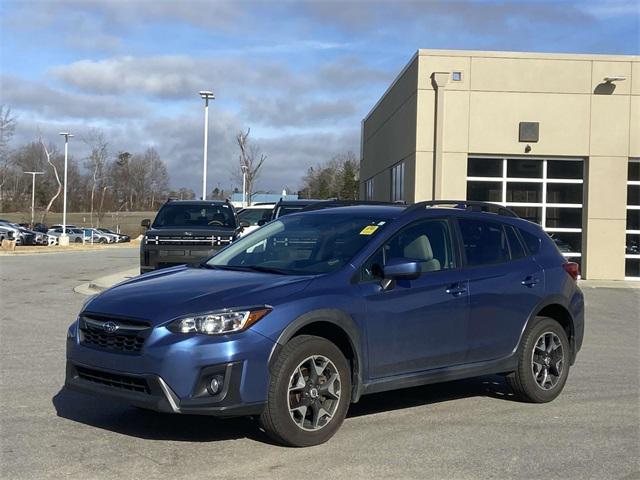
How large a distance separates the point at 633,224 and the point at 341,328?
19749 mm

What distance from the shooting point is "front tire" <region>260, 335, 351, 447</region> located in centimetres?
525

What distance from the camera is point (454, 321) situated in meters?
6.36

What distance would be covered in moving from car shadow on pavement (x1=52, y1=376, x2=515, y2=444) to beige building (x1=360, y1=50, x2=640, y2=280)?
15677 mm

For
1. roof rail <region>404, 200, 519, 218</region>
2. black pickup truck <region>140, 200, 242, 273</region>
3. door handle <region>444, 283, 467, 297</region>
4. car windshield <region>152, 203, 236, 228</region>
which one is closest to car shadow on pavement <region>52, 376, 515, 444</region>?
door handle <region>444, 283, 467, 297</region>

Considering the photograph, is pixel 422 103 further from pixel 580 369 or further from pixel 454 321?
pixel 454 321

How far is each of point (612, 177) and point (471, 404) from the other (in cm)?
1729

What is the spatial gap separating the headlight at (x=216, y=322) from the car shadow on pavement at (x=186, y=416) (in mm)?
1015

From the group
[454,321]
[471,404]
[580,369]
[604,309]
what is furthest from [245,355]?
[604,309]

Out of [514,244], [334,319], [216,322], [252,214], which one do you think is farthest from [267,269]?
[252,214]

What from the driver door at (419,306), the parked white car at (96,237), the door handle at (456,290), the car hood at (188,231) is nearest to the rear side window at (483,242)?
the driver door at (419,306)

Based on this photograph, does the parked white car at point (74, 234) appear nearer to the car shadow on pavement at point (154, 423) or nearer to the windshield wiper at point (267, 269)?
the car shadow on pavement at point (154, 423)

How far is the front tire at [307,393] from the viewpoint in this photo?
5.25 m

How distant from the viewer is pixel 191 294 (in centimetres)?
537

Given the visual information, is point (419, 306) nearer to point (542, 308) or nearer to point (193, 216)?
point (542, 308)
